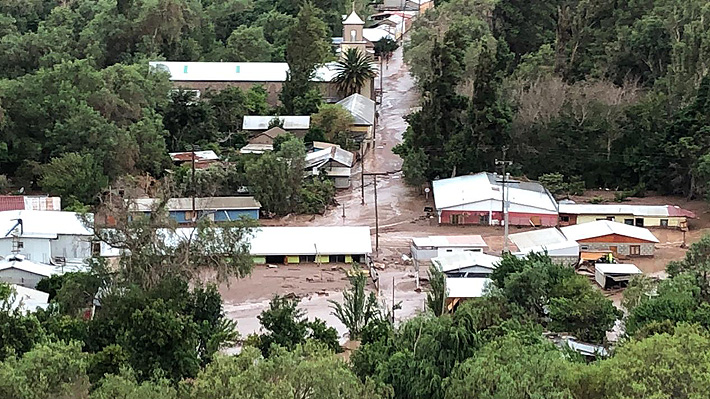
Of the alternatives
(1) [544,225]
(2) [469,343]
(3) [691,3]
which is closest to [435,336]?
(2) [469,343]

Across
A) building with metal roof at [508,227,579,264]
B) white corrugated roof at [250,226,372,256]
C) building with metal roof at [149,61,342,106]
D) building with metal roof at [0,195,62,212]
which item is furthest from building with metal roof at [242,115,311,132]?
building with metal roof at [508,227,579,264]

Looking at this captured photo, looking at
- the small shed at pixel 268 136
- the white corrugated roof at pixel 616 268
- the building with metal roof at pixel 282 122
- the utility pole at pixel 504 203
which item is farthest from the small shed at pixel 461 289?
the building with metal roof at pixel 282 122

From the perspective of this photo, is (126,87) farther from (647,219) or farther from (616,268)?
(616,268)

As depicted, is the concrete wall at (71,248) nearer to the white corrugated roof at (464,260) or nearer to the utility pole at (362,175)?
the white corrugated roof at (464,260)

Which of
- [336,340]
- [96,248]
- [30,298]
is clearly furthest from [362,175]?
[336,340]

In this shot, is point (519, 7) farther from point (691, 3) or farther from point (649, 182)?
point (649, 182)

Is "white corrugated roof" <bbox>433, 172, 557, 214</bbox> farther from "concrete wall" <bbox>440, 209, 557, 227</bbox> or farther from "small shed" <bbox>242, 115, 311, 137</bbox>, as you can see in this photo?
"small shed" <bbox>242, 115, 311, 137</bbox>
